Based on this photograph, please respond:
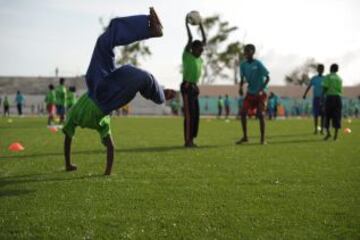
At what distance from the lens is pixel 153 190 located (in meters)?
6.03

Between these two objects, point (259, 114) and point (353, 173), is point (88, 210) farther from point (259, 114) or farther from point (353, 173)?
point (259, 114)

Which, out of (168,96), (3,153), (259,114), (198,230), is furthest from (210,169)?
(259,114)

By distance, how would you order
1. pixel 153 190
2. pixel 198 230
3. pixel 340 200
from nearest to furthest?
pixel 198 230
pixel 340 200
pixel 153 190

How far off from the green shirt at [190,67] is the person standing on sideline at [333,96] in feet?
16.8

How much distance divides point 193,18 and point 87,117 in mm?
5175

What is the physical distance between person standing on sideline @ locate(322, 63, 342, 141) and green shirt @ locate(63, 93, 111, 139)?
10.1 m

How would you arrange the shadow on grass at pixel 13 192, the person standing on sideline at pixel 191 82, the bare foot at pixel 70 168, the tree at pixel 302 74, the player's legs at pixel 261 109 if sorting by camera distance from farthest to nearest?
1. the tree at pixel 302 74
2. the player's legs at pixel 261 109
3. the person standing on sideline at pixel 191 82
4. the bare foot at pixel 70 168
5. the shadow on grass at pixel 13 192

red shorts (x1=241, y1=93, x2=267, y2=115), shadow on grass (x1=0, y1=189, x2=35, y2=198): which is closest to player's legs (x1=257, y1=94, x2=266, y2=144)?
red shorts (x1=241, y1=93, x2=267, y2=115)

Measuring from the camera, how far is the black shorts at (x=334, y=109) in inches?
618

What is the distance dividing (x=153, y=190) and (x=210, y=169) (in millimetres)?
2067

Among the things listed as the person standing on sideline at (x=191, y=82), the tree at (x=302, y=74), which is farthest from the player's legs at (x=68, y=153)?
the tree at (x=302, y=74)

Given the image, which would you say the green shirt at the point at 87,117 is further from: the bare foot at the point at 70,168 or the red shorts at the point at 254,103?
the red shorts at the point at 254,103

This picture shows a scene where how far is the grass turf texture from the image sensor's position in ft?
14.1

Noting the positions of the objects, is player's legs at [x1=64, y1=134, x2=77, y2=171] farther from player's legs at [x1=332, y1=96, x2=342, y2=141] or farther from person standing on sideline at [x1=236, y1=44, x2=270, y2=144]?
player's legs at [x1=332, y1=96, x2=342, y2=141]
